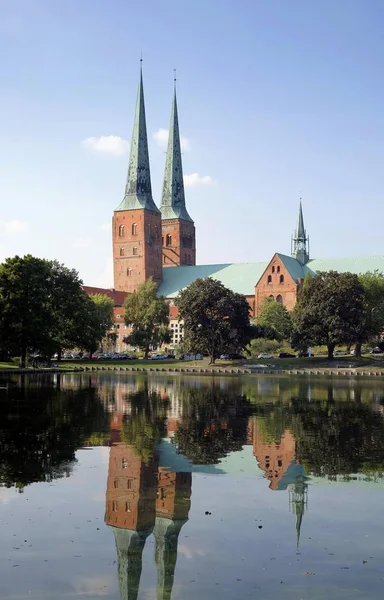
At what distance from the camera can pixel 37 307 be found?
84250 mm

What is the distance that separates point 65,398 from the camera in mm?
45312

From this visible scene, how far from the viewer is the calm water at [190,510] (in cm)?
1157

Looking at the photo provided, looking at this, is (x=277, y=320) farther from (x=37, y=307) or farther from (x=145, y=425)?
(x=145, y=425)

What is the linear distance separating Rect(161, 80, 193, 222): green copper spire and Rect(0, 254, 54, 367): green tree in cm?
8952

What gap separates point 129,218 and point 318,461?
5719 inches

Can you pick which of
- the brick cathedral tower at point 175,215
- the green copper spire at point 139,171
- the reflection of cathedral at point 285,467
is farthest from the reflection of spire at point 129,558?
the brick cathedral tower at point 175,215

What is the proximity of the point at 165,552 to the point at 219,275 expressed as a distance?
159 meters

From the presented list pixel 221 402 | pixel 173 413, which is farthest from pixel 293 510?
pixel 221 402

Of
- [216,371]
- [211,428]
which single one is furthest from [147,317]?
[211,428]

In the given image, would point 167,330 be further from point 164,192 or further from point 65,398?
point 65,398

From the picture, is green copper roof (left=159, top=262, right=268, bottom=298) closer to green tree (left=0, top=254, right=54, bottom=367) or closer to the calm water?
green tree (left=0, top=254, right=54, bottom=367)

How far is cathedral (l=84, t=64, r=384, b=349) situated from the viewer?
15075 cm

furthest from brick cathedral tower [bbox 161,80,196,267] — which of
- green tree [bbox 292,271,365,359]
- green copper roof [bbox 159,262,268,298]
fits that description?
green tree [bbox 292,271,365,359]

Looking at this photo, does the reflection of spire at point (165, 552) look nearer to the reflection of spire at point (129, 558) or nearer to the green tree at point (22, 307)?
the reflection of spire at point (129, 558)
